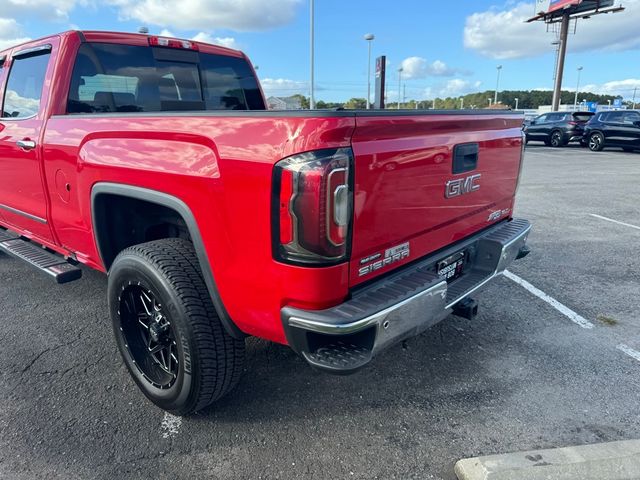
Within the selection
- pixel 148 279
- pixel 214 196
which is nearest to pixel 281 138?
pixel 214 196

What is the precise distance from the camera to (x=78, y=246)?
3400 millimetres

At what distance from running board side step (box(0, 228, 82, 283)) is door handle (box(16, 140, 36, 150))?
0.81m

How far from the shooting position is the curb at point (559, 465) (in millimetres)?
2209

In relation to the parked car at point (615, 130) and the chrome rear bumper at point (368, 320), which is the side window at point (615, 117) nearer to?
the parked car at point (615, 130)

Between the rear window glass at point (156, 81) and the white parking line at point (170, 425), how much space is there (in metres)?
2.25

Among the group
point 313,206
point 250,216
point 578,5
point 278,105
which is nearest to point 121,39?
point 250,216

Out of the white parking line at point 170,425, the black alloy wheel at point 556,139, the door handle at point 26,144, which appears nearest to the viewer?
the white parking line at point 170,425

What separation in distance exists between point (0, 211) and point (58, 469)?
10.1 ft

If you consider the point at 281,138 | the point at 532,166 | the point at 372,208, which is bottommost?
the point at 532,166

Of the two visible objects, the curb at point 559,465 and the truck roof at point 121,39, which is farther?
the truck roof at point 121,39

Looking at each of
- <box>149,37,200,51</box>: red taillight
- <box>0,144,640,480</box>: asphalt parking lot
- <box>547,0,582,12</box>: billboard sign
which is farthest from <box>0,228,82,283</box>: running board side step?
<box>547,0,582,12</box>: billboard sign

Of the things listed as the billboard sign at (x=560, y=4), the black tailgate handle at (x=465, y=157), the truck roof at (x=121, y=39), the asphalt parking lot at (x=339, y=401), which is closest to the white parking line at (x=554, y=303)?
the asphalt parking lot at (x=339, y=401)

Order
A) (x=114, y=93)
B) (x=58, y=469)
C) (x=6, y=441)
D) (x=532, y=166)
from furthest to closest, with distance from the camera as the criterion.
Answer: (x=532, y=166) < (x=114, y=93) < (x=6, y=441) < (x=58, y=469)

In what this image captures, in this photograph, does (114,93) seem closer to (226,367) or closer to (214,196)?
(214,196)
